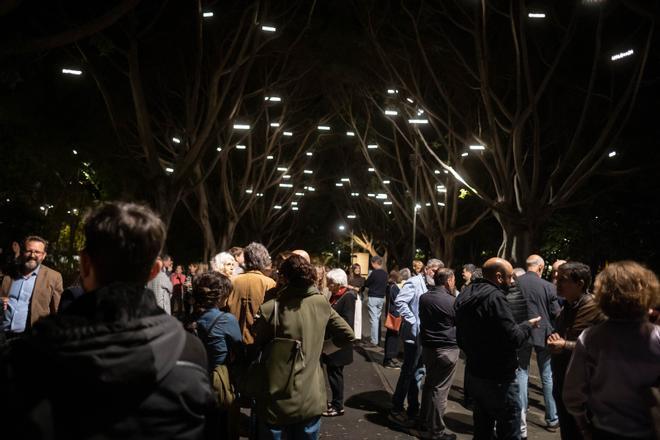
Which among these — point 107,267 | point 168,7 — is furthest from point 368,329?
point 107,267

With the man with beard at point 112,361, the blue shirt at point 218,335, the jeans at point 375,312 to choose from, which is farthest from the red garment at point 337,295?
the man with beard at point 112,361

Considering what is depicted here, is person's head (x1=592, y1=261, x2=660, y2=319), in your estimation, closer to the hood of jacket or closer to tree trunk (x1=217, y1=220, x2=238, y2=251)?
the hood of jacket

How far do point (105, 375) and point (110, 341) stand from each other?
0.10 metres

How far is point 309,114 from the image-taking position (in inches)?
1039

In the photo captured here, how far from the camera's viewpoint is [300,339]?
439 cm

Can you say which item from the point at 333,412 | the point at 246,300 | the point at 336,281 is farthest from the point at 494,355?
the point at 336,281

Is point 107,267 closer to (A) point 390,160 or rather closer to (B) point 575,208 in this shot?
(B) point 575,208

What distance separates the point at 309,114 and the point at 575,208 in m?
12.1

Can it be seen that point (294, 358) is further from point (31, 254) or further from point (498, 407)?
point (31, 254)

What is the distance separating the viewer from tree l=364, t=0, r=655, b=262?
1355 centimetres

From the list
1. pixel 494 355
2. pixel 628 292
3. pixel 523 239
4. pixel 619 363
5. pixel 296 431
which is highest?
pixel 523 239

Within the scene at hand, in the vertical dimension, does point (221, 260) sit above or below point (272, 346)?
above

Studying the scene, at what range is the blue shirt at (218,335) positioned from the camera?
4.39m

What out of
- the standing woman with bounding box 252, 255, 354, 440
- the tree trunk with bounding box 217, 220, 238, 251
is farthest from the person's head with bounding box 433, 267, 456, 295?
the tree trunk with bounding box 217, 220, 238, 251
